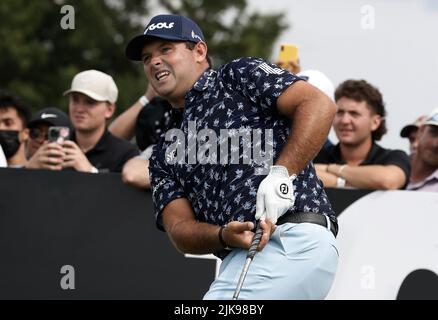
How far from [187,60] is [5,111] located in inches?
155

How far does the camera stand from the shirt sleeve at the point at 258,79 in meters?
5.56

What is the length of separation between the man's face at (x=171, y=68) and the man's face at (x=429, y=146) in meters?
2.64

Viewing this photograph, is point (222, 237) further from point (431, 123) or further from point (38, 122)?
point (38, 122)

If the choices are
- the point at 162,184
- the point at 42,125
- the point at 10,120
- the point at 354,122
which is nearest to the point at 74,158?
the point at 42,125

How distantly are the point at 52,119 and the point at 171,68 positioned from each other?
9.87 feet

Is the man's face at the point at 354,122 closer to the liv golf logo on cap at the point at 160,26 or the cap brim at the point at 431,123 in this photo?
the cap brim at the point at 431,123

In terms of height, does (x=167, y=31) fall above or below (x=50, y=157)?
above

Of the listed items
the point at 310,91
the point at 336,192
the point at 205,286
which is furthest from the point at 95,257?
the point at 310,91

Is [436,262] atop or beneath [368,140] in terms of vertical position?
beneath

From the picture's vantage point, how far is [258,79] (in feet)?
18.4

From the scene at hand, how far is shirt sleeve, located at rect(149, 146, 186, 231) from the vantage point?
598cm
